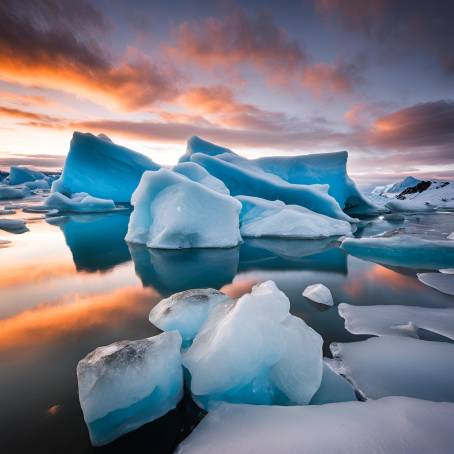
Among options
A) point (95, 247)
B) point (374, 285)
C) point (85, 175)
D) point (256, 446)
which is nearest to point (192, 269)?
point (374, 285)

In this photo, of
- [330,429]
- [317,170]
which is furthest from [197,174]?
[330,429]

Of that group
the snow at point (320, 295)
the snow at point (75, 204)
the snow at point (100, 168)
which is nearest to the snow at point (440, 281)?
the snow at point (320, 295)

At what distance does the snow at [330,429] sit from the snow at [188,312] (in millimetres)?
602

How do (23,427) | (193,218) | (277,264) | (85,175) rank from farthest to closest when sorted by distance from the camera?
(85,175) < (193,218) < (277,264) < (23,427)

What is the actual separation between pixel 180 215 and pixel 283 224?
270cm

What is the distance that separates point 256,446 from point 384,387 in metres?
0.80

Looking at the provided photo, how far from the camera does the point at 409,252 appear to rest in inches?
171

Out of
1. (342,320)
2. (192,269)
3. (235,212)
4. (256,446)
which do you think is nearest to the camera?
(256,446)

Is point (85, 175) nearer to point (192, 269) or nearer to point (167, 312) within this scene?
point (192, 269)

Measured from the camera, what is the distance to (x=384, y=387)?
4.60 feet

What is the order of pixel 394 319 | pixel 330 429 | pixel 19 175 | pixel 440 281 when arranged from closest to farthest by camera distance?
1. pixel 330 429
2. pixel 394 319
3. pixel 440 281
4. pixel 19 175

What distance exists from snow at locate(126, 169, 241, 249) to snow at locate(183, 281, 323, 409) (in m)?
3.61

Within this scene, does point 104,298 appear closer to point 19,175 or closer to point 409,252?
point 409,252

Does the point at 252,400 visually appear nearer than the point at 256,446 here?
No
